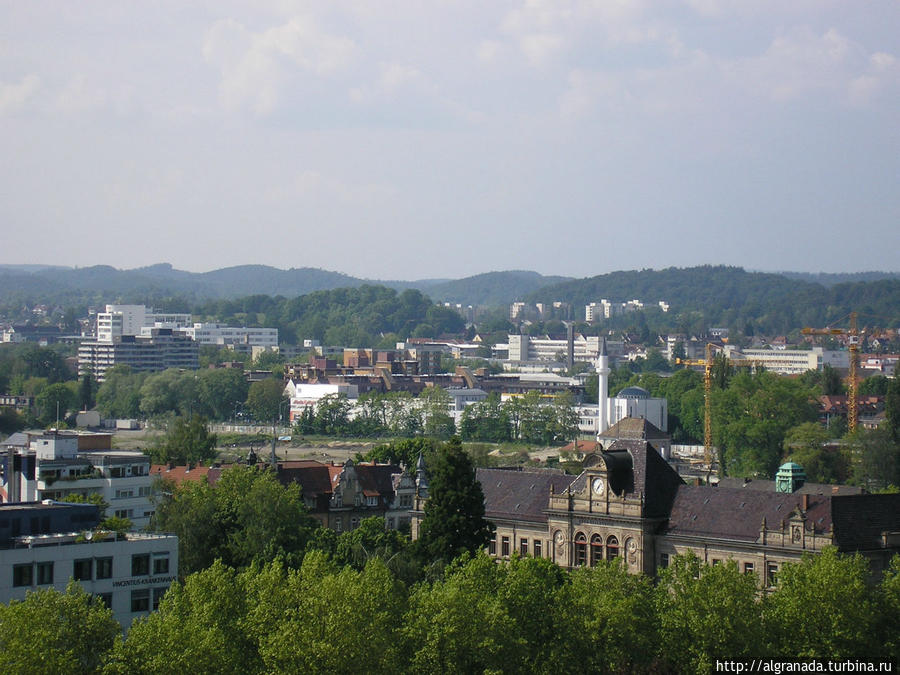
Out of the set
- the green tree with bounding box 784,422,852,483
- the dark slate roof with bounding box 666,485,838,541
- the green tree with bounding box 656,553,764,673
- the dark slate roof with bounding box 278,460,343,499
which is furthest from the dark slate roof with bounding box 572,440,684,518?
the green tree with bounding box 784,422,852,483

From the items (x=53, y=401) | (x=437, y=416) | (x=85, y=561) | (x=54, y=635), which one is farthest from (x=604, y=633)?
(x=53, y=401)

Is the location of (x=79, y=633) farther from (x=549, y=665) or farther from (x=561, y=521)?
(x=561, y=521)

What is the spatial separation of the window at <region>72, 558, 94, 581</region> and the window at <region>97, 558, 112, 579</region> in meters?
0.29

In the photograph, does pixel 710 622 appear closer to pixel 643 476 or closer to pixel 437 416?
pixel 643 476

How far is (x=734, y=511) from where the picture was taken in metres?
67.4

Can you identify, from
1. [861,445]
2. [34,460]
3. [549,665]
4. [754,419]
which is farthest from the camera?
[754,419]

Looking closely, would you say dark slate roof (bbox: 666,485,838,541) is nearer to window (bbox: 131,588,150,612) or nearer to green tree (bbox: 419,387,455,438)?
window (bbox: 131,588,150,612)

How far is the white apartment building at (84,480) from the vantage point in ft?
246

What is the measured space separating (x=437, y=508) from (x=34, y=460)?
21.1m

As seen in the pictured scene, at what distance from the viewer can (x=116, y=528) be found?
60.7 metres

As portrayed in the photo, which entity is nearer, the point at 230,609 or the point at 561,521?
the point at 230,609

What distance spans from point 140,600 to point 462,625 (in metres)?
14.0

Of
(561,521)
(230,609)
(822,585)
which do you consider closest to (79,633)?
(230,609)

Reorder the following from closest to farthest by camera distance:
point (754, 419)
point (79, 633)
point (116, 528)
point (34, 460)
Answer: point (79, 633) < point (116, 528) < point (34, 460) < point (754, 419)
